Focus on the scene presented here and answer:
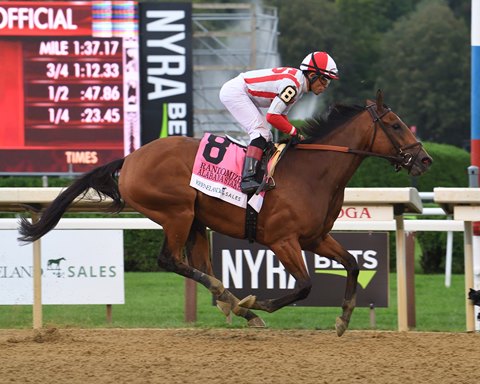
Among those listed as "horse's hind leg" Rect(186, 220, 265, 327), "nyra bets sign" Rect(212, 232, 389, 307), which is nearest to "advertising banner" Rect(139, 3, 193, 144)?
"nyra bets sign" Rect(212, 232, 389, 307)

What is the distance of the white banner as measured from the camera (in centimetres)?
785

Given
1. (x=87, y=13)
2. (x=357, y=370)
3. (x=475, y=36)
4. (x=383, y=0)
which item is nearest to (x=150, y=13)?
(x=87, y=13)

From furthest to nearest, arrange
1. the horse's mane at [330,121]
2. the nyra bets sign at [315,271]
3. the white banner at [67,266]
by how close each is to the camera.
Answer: the white banner at [67,266]
the nyra bets sign at [315,271]
the horse's mane at [330,121]

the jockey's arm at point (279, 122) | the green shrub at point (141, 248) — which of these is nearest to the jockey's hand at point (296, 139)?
the jockey's arm at point (279, 122)

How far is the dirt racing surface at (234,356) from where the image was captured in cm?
521

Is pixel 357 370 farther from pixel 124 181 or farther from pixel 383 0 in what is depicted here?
pixel 383 0

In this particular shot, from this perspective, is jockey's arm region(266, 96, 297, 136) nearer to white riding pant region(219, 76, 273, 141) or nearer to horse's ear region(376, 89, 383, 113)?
white riding pant region(219, 76, 273, 141)

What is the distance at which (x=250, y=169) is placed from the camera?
257 inches

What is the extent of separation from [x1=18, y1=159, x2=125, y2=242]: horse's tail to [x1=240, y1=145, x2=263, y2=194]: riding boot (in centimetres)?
86

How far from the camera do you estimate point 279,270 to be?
773cm

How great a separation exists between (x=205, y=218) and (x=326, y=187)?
2.52 feet

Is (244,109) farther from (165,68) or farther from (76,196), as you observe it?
(165,68)

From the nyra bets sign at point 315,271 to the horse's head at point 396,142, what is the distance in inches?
42.6

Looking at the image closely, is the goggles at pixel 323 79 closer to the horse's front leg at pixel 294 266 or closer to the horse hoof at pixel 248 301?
the horse's front leg at pixel 294 266
